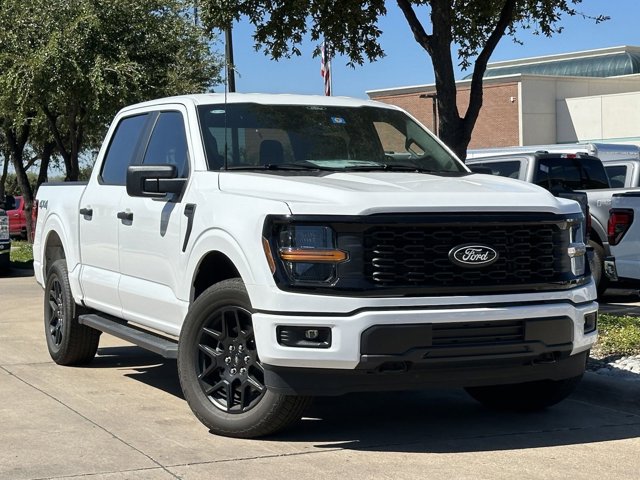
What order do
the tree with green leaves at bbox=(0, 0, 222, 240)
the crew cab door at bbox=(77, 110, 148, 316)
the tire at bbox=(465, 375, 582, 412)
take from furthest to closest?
the tree with green leaves at bbox=(0, 0, 222, 240)
the crew cab door at bbox=(77, 110, 148, 316)
the tire at bbox=(465, 375, 582, 412)

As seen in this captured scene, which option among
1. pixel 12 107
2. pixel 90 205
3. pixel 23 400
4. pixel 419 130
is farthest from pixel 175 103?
pixel 12 107

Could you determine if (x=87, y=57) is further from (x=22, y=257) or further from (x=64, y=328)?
(x=64, y=328)

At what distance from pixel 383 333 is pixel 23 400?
3027 millimetres

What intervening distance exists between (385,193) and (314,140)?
4.83 feet

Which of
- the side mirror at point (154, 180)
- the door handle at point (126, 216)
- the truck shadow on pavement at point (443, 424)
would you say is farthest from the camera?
the door handle at point (126, 216)

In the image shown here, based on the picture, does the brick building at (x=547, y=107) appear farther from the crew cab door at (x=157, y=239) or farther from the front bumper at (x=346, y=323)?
the front bumper at (x=346, y=323)

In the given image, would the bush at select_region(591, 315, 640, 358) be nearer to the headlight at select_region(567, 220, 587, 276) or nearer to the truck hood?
the headlight at select_region(567, 220, 587, 276)

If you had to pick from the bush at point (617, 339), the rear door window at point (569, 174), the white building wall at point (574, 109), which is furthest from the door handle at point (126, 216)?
the white building wall at point (574, 109)

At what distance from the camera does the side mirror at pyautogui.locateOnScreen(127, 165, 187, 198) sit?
22.0ft

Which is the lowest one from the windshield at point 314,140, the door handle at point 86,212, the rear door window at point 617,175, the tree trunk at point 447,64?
the rear door window at point 617,175

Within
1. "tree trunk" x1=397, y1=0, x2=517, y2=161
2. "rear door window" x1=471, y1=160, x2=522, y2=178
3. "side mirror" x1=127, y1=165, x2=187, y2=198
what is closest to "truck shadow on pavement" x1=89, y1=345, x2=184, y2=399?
"side mirror" x1=127, y1=165, x2=187, y2=198

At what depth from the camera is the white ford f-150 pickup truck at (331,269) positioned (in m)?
5.63

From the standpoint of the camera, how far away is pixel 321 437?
20.6ft

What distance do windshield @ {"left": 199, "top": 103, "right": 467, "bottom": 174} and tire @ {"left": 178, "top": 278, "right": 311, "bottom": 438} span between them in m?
1.06
